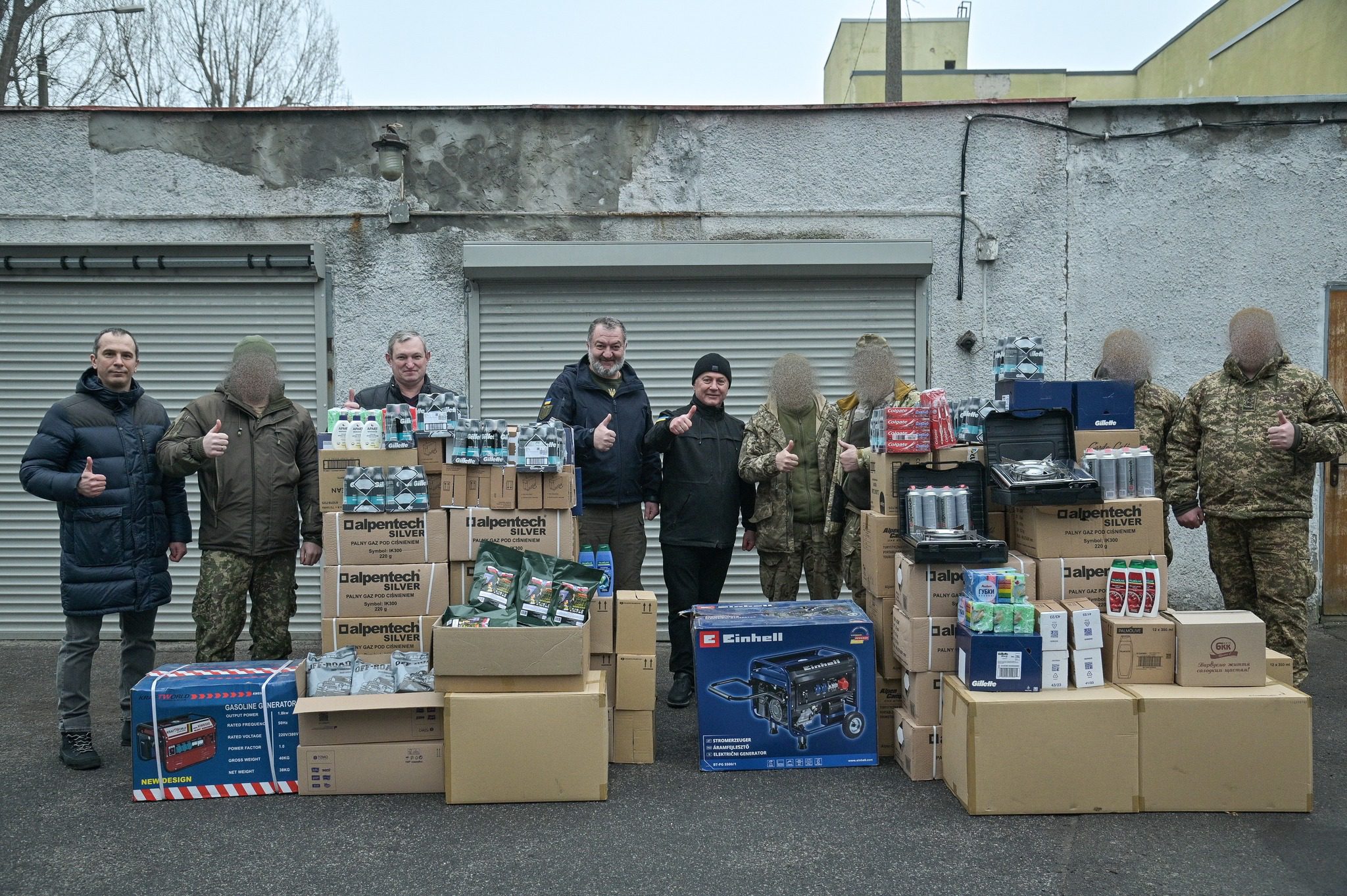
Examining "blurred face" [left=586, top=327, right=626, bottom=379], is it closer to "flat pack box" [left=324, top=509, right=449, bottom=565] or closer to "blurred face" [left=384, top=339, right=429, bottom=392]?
"blurred face" [left=384, top=339, right=429, bottom=392]

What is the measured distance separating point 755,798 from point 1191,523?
2.85m

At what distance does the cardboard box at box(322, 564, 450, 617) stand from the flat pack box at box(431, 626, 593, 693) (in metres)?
0.53

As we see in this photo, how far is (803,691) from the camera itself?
425 cm

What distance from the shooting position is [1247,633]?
12.5 ft

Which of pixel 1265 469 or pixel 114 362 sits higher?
pixel 114 362

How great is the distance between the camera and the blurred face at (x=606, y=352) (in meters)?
4.97

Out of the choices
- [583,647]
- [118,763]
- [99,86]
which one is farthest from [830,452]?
[99,86]

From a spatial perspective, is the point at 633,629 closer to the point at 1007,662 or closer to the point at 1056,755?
the point at 1007,662

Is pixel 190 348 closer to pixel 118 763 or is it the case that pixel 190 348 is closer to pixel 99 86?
pixel 118 763

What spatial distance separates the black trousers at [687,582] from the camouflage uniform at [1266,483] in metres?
2.48

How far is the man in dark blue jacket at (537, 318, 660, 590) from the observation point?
5.03m

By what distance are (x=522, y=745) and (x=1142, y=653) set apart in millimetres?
2620

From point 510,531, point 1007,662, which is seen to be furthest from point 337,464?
point 1007,662

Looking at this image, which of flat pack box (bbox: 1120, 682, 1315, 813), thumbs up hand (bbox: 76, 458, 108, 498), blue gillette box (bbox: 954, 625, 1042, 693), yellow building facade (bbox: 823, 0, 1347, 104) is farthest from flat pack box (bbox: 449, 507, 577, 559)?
yellow building facade (bbox: 823, 0, 1347, 104)
